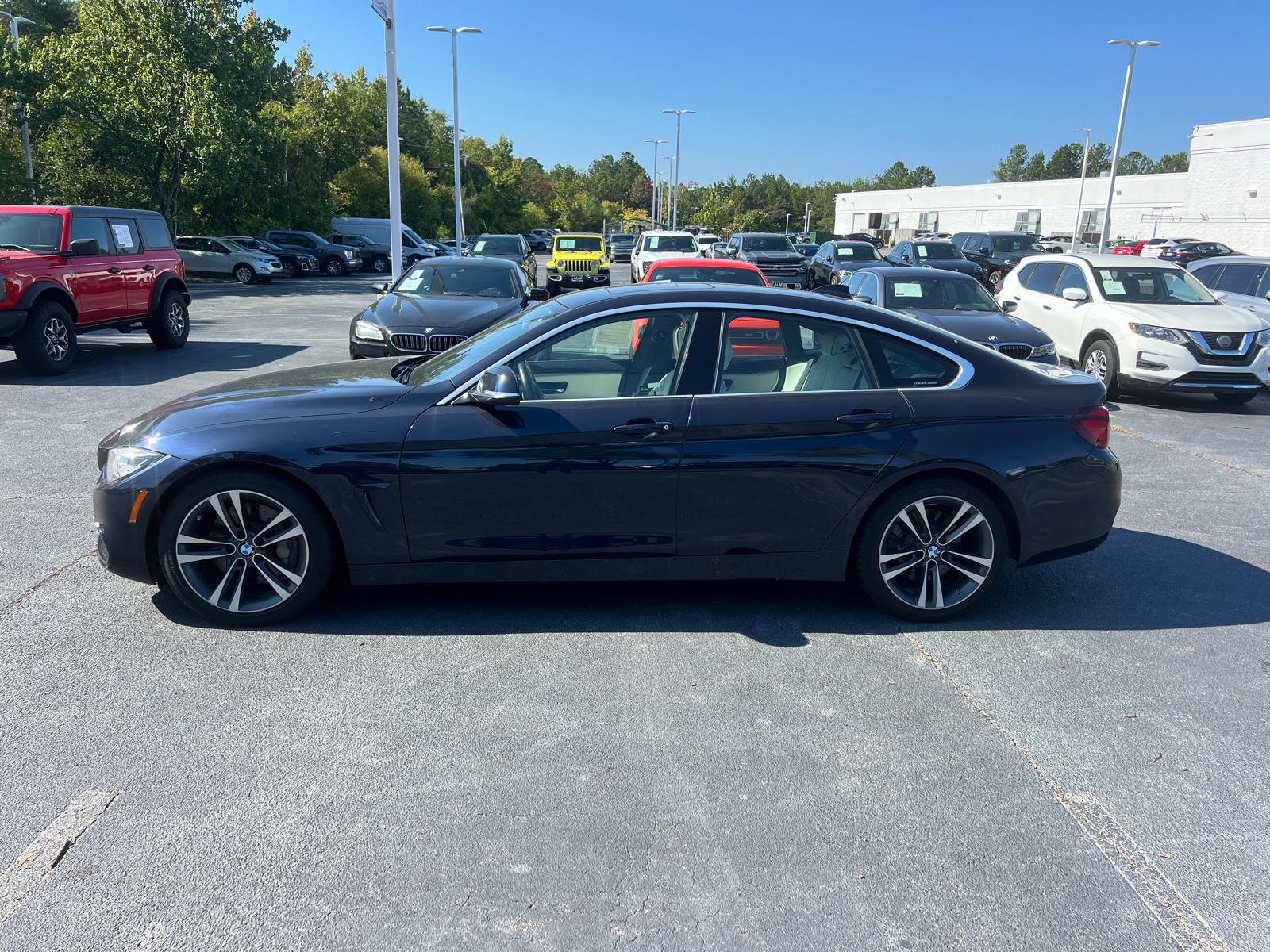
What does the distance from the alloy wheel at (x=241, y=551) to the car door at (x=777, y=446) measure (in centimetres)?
183

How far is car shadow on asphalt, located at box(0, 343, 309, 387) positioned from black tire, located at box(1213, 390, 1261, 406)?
41.3 feet

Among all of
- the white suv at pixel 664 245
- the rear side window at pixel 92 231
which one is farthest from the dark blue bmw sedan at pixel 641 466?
the white suv at pixel 664 245

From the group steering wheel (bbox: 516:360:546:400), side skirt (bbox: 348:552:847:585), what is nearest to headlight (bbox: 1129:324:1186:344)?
side skirt (bbox: 348:552:847:585)

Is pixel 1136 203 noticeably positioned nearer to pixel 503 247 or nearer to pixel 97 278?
pixel 503 247

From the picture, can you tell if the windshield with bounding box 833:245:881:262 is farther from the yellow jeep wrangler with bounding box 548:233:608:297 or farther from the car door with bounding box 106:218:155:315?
the car door with bounding box 106:218:155:315

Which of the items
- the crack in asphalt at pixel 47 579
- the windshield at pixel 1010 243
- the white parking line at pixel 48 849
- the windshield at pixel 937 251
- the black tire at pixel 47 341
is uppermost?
the windshield at pixel 1010 243

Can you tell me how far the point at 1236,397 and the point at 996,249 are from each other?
67.8 feet

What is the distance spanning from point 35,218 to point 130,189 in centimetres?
2595

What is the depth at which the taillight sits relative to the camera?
4.59 m

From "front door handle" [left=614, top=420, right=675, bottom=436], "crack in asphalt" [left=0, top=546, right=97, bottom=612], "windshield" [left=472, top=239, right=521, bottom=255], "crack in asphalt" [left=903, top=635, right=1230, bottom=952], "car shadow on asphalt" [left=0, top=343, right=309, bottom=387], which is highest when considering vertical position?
"windshield" [left=472, top=239, right=521, bottom=255]

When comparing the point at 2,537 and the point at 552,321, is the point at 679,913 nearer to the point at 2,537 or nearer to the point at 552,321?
the point at 552,321

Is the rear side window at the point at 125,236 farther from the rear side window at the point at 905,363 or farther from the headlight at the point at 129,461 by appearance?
the rear side window at the point at 905,363

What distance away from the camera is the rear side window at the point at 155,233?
13406 millimetres

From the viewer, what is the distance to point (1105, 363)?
11.4 meters
